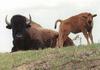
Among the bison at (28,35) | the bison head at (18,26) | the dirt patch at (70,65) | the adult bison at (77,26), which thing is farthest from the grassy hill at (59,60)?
the bison at (28,35)

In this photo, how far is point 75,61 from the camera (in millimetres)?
10992

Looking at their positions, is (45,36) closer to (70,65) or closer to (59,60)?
(59,60)

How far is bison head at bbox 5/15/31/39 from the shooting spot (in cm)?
1769

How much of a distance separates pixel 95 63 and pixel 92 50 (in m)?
1.03

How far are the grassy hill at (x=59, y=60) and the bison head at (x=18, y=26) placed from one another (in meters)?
4.82

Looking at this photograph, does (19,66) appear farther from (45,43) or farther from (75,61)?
(45,43)

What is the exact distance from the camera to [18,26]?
58.3ft

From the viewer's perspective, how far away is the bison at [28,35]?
58.6 ft

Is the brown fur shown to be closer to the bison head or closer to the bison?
the bison

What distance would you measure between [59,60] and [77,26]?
5.90 metres

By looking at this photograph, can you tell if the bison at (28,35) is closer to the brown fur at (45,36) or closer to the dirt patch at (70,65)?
the brown fur at (45,36)

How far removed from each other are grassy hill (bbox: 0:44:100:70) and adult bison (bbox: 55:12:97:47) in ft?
13.8

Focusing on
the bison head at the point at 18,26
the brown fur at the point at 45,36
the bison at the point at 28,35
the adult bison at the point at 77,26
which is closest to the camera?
the adult bison at the point at 77,26

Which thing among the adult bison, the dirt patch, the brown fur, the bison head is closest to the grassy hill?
the dirt patch
